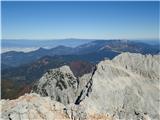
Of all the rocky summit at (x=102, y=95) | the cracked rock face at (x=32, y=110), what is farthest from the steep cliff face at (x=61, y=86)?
the cracked rock face at (x=32, y=110)

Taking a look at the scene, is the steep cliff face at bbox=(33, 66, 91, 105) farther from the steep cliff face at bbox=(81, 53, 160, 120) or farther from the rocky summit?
the steep cliff face at bbox=(81, 53, 160, 120)

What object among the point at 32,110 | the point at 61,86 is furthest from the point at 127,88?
the point at 32,110

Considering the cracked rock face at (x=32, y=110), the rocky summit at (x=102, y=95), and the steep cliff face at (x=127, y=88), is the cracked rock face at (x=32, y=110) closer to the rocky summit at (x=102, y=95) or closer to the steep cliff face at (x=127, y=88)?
the rocky summit at (x=102, y=95)

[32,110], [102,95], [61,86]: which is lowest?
[61,86]

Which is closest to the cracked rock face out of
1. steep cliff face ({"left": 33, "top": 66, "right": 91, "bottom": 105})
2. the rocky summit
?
the rocky summit

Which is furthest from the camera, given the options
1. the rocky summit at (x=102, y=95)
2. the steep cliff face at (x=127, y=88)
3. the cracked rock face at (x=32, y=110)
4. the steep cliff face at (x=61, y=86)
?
the steep cliff face at (x=61, y=86)

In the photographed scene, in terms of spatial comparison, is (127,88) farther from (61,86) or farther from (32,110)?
(32,110)

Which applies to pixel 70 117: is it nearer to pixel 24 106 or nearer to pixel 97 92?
pixel 24 106

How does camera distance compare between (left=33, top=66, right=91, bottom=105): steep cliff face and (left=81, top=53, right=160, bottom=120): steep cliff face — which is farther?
(left=33, top=66, right=91, bottom=105): steep cliff face
